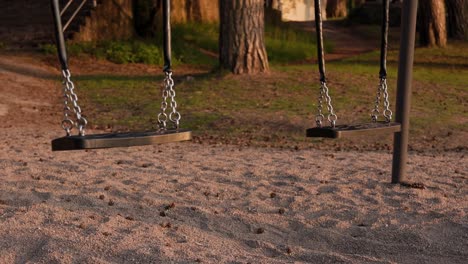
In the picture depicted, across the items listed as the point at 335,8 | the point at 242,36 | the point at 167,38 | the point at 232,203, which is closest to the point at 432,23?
the point at 242,36

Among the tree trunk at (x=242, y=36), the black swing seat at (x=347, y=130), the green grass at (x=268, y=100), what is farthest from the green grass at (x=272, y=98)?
the black swing seat at (x=347, y=130)

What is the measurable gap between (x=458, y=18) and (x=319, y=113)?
17631 millimetres

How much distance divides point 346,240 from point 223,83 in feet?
31.2

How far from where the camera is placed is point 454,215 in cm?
703

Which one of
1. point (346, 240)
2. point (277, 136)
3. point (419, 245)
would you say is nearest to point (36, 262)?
point (346, 240)

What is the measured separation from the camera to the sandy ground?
5.85 metres

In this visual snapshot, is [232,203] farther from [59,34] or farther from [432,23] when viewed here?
[432,23]

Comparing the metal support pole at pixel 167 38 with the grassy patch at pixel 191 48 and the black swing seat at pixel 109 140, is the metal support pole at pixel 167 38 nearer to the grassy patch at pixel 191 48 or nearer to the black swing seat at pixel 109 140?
the black swing seat at pixel 109 140

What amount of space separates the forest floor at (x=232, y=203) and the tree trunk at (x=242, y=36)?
13.8 feet

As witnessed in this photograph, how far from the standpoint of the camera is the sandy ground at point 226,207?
19.2 ft

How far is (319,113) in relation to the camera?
6.64 metres

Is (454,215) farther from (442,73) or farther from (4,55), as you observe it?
(4,55)

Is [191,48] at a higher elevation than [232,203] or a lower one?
higher

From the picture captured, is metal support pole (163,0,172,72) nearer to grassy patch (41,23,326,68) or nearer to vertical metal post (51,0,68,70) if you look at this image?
vertical metal post (51,0,68,70)
